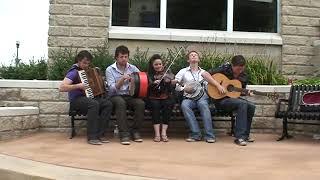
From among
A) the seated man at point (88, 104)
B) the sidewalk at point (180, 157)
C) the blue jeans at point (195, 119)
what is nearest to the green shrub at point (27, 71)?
the sidewalk at point (180, 157)

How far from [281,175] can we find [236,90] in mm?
2584

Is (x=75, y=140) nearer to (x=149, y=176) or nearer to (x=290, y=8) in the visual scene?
(x=149, y=176)

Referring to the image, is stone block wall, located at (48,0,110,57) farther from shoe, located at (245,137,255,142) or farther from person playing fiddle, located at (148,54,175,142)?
shoe, located at (245,137,255,142)

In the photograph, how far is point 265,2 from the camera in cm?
1056

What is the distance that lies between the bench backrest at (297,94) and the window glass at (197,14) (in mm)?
2828

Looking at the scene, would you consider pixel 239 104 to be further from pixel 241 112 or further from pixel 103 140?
pixel 103 140

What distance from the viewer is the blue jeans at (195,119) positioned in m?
7.37

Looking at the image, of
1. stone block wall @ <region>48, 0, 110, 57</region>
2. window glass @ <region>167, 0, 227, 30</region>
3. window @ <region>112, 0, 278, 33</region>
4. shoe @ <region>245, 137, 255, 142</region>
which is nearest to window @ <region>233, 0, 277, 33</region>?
window @ <region>112, 0, 278, 33</region>

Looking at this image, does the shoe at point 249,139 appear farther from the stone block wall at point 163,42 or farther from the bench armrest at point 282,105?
the stone block wall at point 163,42

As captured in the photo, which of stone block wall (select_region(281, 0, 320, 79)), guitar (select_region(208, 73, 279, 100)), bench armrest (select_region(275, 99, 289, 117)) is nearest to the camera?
guitar (select_region(208, 73, 279, 100))

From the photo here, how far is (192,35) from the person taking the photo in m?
9.85

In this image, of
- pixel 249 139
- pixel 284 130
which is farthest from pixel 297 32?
pixel 249 139

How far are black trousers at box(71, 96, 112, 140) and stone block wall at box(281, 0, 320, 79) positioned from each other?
4.46m

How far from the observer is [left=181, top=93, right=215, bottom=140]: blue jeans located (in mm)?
7371
